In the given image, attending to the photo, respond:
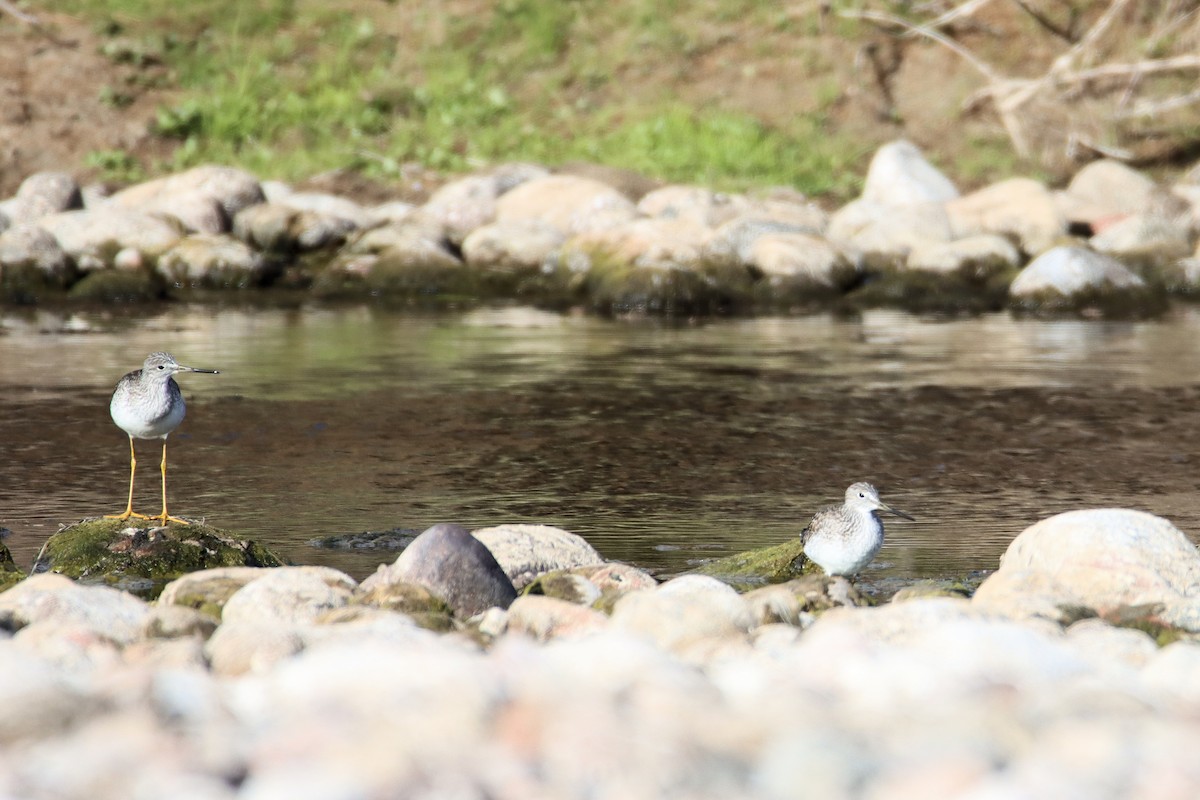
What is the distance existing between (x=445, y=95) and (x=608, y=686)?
989 inches

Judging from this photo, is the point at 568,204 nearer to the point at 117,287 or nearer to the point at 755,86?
the point at 117,287

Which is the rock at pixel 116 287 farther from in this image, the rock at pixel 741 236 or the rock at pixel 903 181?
the rock at pixel 903 181

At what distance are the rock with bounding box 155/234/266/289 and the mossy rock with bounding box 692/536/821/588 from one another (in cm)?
1575

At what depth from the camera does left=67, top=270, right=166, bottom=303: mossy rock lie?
20.9m

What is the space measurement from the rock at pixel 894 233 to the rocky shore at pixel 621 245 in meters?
0.03

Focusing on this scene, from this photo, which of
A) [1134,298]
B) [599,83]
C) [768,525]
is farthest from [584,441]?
[599,83]

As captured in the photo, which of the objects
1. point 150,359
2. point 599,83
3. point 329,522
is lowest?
point 329,522

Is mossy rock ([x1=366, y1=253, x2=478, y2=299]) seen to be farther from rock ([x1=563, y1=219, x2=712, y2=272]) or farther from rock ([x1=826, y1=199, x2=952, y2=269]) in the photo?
rock ([x1=826, y1=199, x2=952, y2=269])

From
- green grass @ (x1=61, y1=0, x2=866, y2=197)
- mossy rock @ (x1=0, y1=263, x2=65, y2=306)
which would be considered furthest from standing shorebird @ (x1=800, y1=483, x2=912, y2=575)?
green grass @ (x1=61, y1=0, x2=866, y2=197)

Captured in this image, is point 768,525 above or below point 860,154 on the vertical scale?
below

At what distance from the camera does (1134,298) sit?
2045 cm

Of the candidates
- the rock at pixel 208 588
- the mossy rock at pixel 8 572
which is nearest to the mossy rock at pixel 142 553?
the mossy rock at pixel 8 572

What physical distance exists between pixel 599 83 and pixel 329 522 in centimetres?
2191

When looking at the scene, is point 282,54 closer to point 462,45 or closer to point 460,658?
point 462,45
